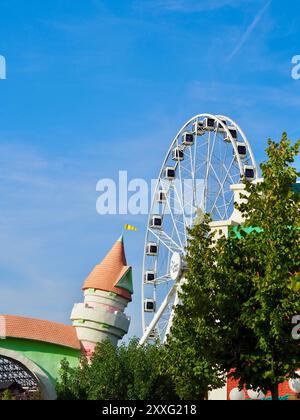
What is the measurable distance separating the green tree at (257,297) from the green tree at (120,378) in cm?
2226

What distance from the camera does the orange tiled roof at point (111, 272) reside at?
63406mm

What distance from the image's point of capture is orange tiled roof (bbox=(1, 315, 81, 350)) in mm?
61531

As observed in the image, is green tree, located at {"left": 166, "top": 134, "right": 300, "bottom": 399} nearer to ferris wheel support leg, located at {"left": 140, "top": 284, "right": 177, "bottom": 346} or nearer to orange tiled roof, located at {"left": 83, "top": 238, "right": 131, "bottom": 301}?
ferris wheel support leg, located at {"left": 140, "top": 284, "right": 177, "bottom": 346}

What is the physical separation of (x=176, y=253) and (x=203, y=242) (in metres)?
22.7

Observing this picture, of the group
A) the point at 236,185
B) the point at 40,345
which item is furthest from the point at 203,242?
the point at 40,345

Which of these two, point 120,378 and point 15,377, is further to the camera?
point 15,377

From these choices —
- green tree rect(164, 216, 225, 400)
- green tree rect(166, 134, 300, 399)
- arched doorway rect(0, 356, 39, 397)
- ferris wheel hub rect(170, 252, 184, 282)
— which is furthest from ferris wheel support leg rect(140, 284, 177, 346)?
green tree rect(166, 134, 300, 399)

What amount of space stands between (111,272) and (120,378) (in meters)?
12.9

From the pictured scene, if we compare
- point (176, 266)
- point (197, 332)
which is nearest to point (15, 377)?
point (176, 266)

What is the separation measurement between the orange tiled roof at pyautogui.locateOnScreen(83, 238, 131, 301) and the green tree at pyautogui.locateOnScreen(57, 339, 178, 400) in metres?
5.74

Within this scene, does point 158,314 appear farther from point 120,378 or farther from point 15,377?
point 15,377

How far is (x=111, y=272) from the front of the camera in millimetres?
63969

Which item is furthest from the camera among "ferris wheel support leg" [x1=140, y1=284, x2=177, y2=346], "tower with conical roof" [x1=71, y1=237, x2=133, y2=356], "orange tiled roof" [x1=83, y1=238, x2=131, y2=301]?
"orange tiled roof" [x1=83, y1=238, x2=131, y2=301]
